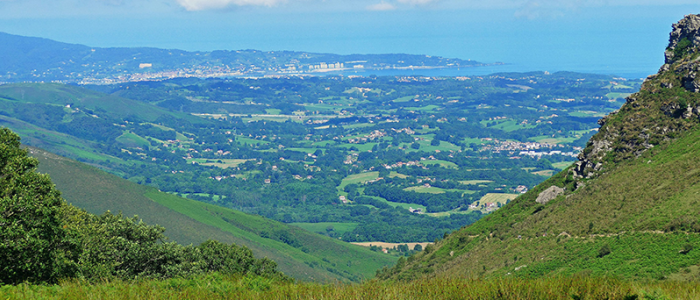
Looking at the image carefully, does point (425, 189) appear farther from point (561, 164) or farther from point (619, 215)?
point (619, 215)

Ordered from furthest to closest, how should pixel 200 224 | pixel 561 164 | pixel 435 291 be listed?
pixel 561 164 < pixel 200 224 < pixel 435 291

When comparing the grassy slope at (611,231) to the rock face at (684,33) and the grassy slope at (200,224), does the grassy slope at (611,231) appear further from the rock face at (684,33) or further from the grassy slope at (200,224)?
the grassy slope at (200,224)

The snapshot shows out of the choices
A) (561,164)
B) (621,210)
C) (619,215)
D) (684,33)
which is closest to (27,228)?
(619,215)

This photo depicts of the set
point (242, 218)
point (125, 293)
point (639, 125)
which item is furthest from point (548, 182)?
point (242, 218)

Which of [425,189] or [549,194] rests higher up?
[549,194]

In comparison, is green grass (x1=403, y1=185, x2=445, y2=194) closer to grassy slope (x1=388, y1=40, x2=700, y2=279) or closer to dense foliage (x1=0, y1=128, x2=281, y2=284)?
grassy slope (x1=388, y1=40, x2=700, y2=279)

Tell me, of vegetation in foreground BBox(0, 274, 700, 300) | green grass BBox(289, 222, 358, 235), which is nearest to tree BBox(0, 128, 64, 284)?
vegetation in foreground BBox(0, 274, 700, 300)
